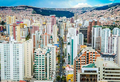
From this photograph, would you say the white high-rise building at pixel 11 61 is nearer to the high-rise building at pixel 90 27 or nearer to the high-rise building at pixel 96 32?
the high-rise building at pixel 96 32

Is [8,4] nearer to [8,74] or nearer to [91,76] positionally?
[8,74]

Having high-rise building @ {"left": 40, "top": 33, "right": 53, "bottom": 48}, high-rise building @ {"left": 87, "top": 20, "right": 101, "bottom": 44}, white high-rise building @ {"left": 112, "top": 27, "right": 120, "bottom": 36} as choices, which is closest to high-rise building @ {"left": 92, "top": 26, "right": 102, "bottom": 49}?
high-rise building @ {"left": 87, "top": 20, "right": 101, "bottom": 44}

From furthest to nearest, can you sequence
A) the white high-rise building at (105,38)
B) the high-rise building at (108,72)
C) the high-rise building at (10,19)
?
the high-rise building at (10,19), the white high-rise building at (105,38), the high-rise building at (108,72)

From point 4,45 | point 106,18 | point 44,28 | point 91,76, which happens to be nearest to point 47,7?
point 44,28

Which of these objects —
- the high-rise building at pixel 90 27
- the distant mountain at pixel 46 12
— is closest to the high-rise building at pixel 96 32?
the high-rise building at pixel 90 27

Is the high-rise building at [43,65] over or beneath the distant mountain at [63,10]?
beneath

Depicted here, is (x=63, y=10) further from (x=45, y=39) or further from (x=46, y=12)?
(x=45, y=39)

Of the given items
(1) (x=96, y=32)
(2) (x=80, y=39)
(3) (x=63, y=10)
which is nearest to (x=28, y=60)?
(2) (x=80, y=39)

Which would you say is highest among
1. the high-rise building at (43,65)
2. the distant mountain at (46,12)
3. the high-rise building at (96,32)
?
the distant mountain at (46,12)

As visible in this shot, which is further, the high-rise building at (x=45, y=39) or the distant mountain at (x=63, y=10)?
the distant mountain at (x=63, y=10)
